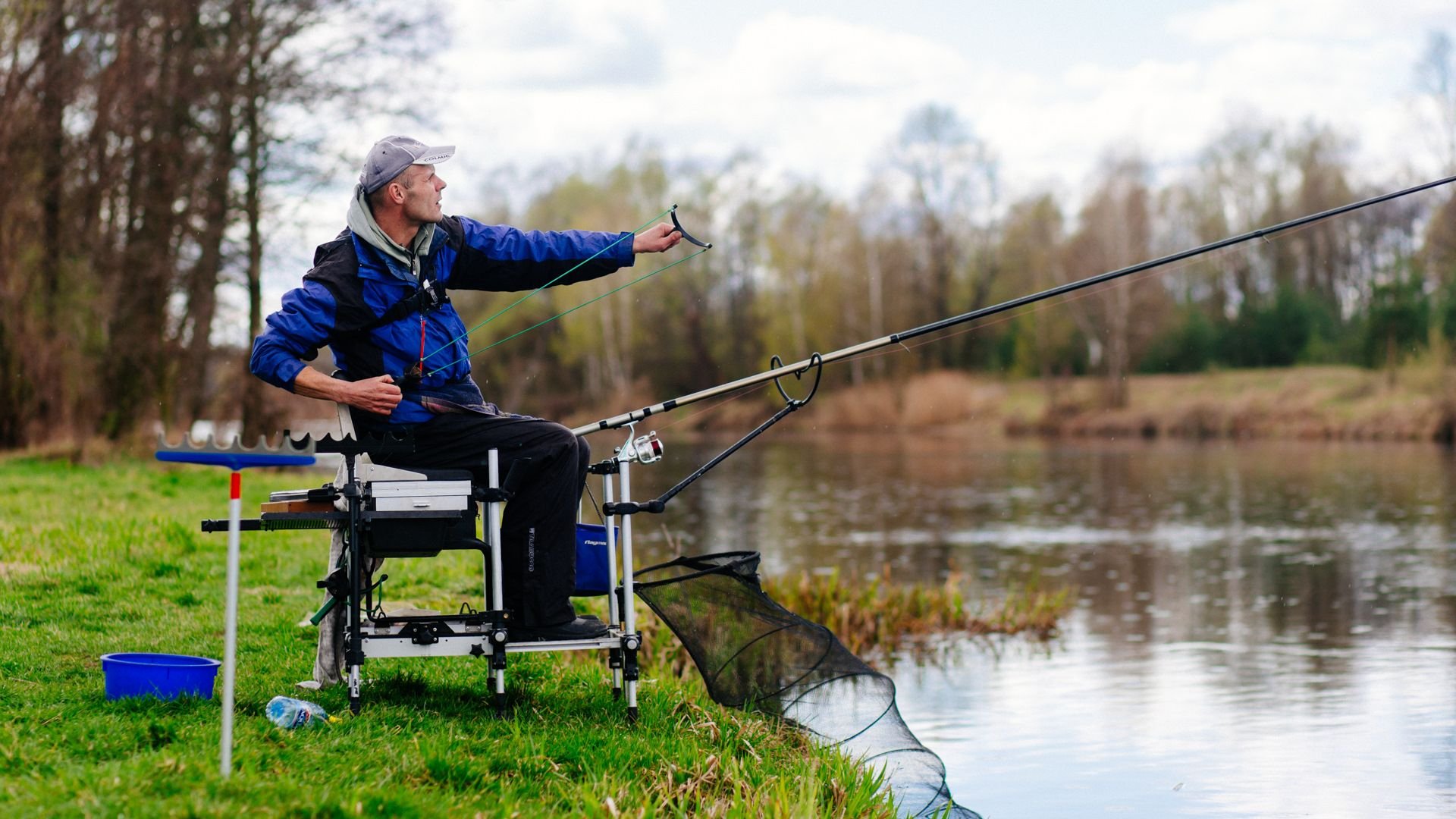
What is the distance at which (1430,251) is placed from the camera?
37.6 meters

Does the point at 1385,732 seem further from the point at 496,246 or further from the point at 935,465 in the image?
the point at 935,465

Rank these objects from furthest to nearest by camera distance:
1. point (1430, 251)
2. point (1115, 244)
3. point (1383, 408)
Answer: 1. point (1115, 244)
2. point (1430, 251)
3. point (1383, 408)

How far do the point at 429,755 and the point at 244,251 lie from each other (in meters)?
17.0

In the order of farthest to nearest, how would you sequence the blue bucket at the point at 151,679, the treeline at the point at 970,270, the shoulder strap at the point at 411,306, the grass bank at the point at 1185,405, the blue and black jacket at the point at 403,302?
the treeline at the point at 970,270 < the grass bank at the point at 1185,405 < the shoulder strap at the point at 411,306 < the blue and black jacket at the point at 403,302 < the blue bucket at the point at 151,679

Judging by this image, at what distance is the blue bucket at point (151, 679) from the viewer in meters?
4.77

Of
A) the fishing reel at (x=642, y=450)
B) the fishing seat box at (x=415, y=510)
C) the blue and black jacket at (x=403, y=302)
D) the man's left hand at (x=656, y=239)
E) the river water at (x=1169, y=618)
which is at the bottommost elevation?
the river water at (x=1169, y=618)

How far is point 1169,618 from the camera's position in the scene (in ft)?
38.2

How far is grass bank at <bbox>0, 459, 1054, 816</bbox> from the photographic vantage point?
3.83m

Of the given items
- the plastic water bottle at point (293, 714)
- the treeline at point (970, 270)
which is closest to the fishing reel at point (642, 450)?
the plastic water bottle at point (293, 714)

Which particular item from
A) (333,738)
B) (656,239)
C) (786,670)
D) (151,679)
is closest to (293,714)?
(333,738)

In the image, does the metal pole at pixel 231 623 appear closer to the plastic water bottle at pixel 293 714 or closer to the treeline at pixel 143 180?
the plastic water bottle at pixel 293 714

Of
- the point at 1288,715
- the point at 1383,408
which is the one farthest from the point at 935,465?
the point at 1288,715

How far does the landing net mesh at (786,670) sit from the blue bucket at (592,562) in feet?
0.48

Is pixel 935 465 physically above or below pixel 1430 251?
below
